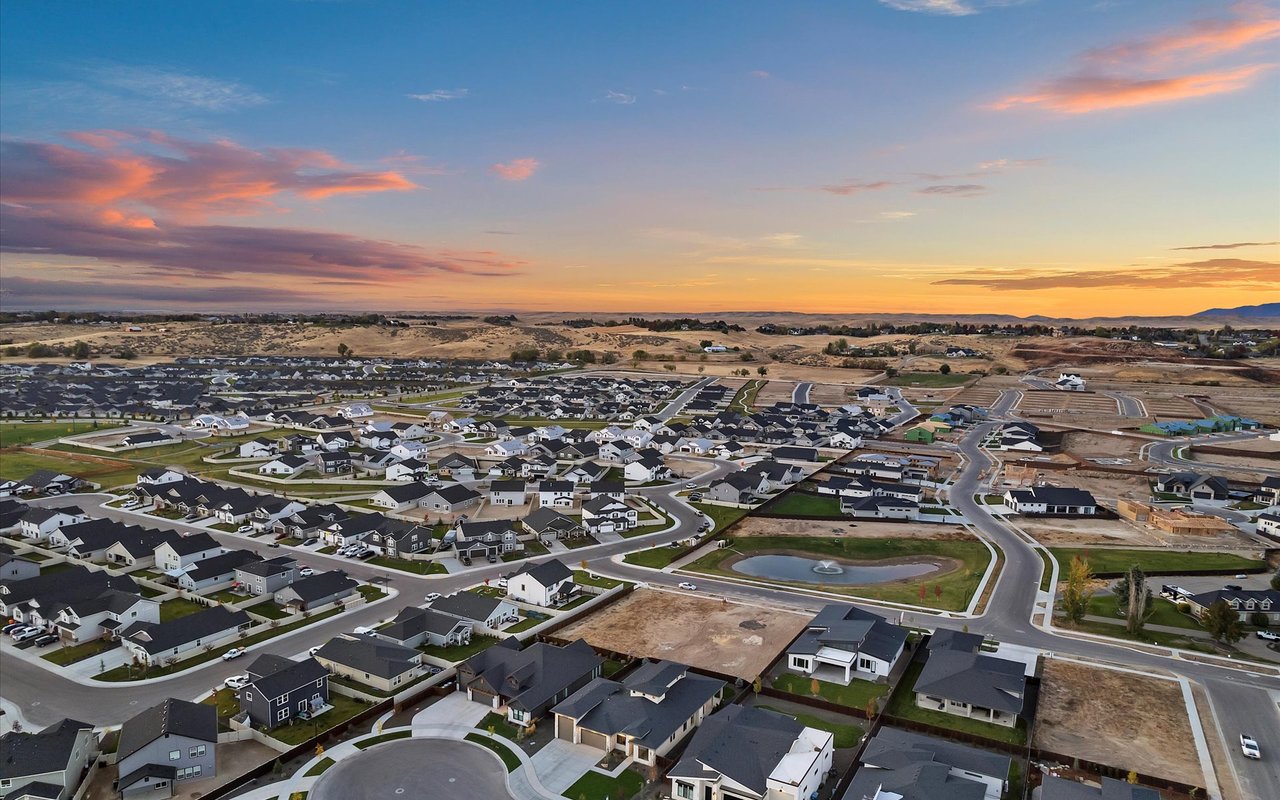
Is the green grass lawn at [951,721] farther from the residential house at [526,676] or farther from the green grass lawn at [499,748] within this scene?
the green grass lawn at [499,748]

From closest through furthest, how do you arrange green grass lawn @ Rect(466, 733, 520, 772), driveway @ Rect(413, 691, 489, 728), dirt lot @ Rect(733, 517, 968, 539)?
1. green grass lawn @ Rect(466, 733, 520, 772)
2. driveway @ Rect(413, 691, 489, 728)
3. dirt lot @ Rect(733, 517, 968, 539)

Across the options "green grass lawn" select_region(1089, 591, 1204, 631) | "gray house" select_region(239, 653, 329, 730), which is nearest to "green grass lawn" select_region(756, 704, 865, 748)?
"gray house" select_region(239, 653, 329, 730)

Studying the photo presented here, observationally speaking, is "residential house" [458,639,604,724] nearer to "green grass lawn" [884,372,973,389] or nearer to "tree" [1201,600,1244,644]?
"tree" [1201,600,1244,644]

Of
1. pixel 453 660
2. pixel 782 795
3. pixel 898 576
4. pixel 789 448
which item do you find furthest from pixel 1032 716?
pixel 789 448

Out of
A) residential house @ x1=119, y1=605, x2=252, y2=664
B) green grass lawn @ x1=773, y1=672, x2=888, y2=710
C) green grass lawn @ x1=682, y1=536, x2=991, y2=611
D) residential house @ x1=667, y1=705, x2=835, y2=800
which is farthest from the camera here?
green grass lawn @ x1=682, y1=536, x2=991, y2=611

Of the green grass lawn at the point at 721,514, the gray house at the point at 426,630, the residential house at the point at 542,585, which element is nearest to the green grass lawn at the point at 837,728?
the residential house at the point at 542,585
